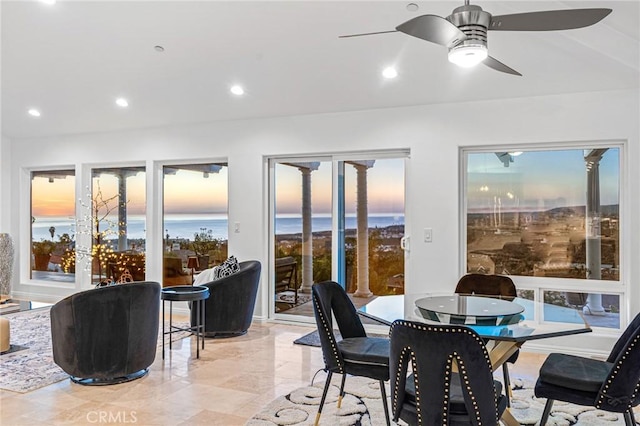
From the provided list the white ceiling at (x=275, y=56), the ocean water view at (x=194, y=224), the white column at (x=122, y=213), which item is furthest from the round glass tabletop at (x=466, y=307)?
the white column at (x=122, y=213)

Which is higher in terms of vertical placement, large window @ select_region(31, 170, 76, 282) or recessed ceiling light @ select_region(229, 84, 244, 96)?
recessed ceiling light @ select_region(229, 84, 244, 96)

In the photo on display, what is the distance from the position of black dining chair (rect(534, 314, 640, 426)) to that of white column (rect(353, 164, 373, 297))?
2.92 metres

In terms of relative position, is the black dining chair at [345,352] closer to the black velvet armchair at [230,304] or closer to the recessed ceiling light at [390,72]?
the black velvet armchair at [230,304]

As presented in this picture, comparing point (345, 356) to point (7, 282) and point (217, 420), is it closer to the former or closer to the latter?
point (217, 420)

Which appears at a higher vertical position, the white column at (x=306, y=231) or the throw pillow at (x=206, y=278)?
the white column at (x=306, y=231)

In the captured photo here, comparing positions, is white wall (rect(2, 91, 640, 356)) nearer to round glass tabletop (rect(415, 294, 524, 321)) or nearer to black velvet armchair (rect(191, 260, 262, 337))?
black velvet armchair (rect(191, 260, 262, 337))

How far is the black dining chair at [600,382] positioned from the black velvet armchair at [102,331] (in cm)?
286

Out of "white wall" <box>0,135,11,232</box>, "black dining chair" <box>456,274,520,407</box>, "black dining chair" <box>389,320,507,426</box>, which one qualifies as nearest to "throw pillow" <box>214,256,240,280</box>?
"black dining chair" <box>456,274,520,407</box>

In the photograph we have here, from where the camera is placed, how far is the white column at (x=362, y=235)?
569cm

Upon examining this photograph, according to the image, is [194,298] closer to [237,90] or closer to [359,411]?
[359,411]

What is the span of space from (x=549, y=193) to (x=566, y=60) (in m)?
1.33

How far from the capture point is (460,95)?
4.95m

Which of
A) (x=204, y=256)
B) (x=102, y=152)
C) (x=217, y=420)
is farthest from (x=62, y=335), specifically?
(x=102, y=152)

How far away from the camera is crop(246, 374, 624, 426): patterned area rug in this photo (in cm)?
313
